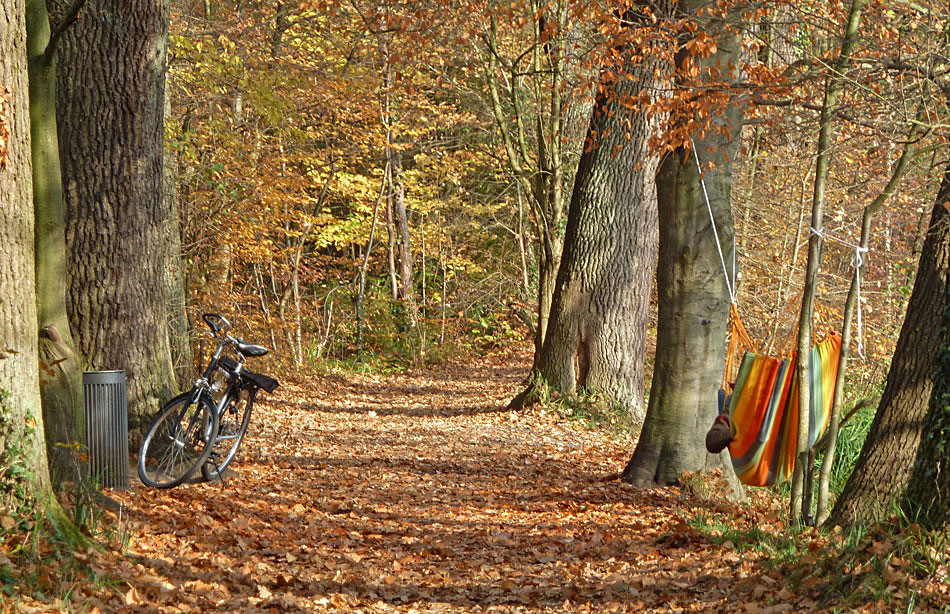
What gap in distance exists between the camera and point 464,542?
6.16 meters

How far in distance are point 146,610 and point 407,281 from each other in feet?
53.5

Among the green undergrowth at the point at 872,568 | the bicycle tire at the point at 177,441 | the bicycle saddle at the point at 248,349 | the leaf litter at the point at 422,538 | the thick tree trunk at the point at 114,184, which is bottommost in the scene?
the leaf litter at the point at 422,538

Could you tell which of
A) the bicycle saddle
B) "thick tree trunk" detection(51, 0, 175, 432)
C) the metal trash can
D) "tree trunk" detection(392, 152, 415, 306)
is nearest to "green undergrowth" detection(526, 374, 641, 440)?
the bicycle saddle

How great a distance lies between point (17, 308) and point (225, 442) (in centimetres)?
319

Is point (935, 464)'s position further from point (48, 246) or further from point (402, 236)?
point (402, 236)

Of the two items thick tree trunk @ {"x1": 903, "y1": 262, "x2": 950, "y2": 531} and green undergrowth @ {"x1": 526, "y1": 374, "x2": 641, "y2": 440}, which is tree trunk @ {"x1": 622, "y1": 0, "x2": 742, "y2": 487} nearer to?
thick tree trunk @ {"x1": 903, "y1": 262, "x2": 950, "y2": 531}

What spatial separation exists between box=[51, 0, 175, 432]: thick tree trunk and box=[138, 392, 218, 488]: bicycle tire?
0.95ft

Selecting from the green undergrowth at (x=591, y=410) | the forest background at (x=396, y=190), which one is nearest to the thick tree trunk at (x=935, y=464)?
the forest background at (x=396, y=190)

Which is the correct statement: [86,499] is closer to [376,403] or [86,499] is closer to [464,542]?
[464,542]

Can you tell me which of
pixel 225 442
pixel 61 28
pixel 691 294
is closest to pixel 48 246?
pixel 61 28

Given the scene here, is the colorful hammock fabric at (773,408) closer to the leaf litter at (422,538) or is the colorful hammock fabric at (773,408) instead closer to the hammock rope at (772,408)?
the hammock rope at (772,408)

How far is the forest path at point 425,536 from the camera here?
469 centimetres

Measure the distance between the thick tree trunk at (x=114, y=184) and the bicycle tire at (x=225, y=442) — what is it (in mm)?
536

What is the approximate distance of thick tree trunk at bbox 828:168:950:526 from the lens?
4516mm
